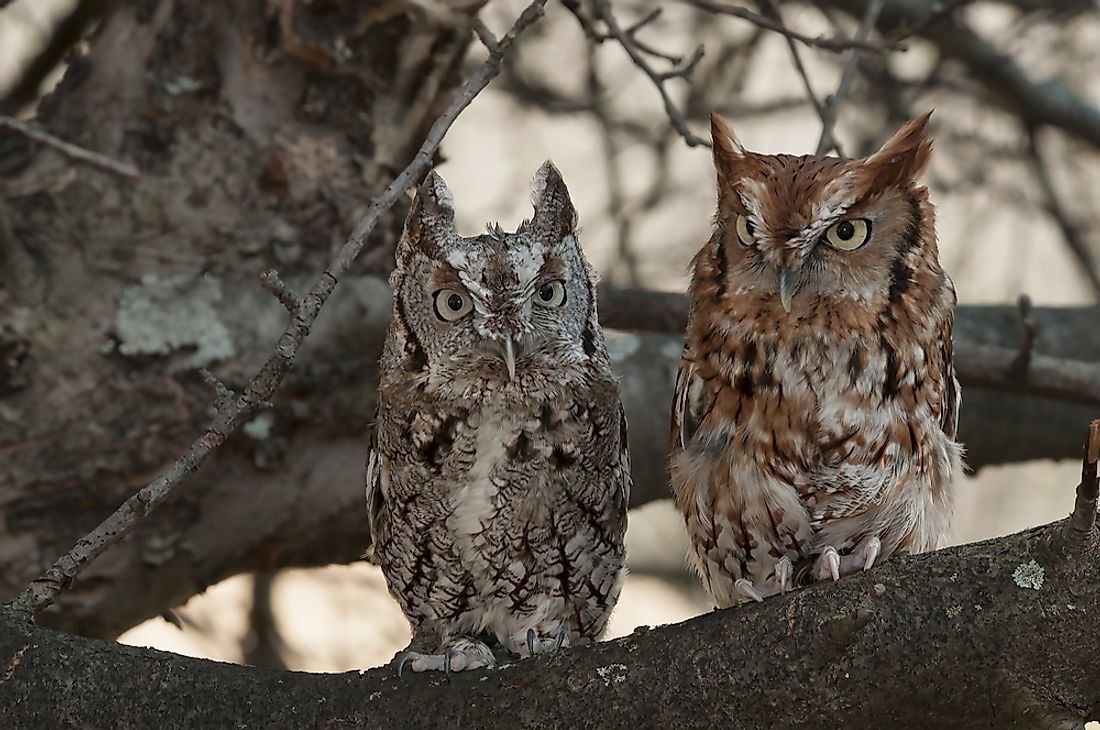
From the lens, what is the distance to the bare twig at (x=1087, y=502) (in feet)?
4.41

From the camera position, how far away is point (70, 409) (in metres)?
2.62

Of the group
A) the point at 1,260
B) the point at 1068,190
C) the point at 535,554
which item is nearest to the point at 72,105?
the point at 1,260

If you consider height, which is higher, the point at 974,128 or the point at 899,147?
the point at 974,128

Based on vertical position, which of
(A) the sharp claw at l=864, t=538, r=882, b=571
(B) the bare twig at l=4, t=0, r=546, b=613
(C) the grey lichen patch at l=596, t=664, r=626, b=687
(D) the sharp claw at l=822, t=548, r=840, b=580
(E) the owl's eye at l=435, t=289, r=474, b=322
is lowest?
(C) the grey lichen patch at l=596, t=664, r=626, b=687

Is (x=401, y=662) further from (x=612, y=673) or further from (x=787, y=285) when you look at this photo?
(x=787, y=285)

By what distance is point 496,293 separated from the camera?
2111mm

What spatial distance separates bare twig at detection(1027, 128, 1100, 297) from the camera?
3.74 meters

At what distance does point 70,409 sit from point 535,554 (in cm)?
106

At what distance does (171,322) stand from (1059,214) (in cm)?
256

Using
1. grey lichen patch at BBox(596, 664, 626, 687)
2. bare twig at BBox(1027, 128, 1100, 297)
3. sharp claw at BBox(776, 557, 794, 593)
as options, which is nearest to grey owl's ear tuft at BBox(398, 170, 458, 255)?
sharp claw at BBox(776, 557, 794, 593)

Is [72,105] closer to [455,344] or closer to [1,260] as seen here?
[1,260]

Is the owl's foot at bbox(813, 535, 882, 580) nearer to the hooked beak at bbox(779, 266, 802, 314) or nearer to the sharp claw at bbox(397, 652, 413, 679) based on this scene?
the hooked beak at bbox(779, 266, 802, 314)

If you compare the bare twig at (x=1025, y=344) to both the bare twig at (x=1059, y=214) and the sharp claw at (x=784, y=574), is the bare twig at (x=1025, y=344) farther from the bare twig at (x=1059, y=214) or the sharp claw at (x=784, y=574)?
the bare twig at (x=1059, y=214)

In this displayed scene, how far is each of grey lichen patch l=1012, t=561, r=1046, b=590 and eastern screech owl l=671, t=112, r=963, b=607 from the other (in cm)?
56
